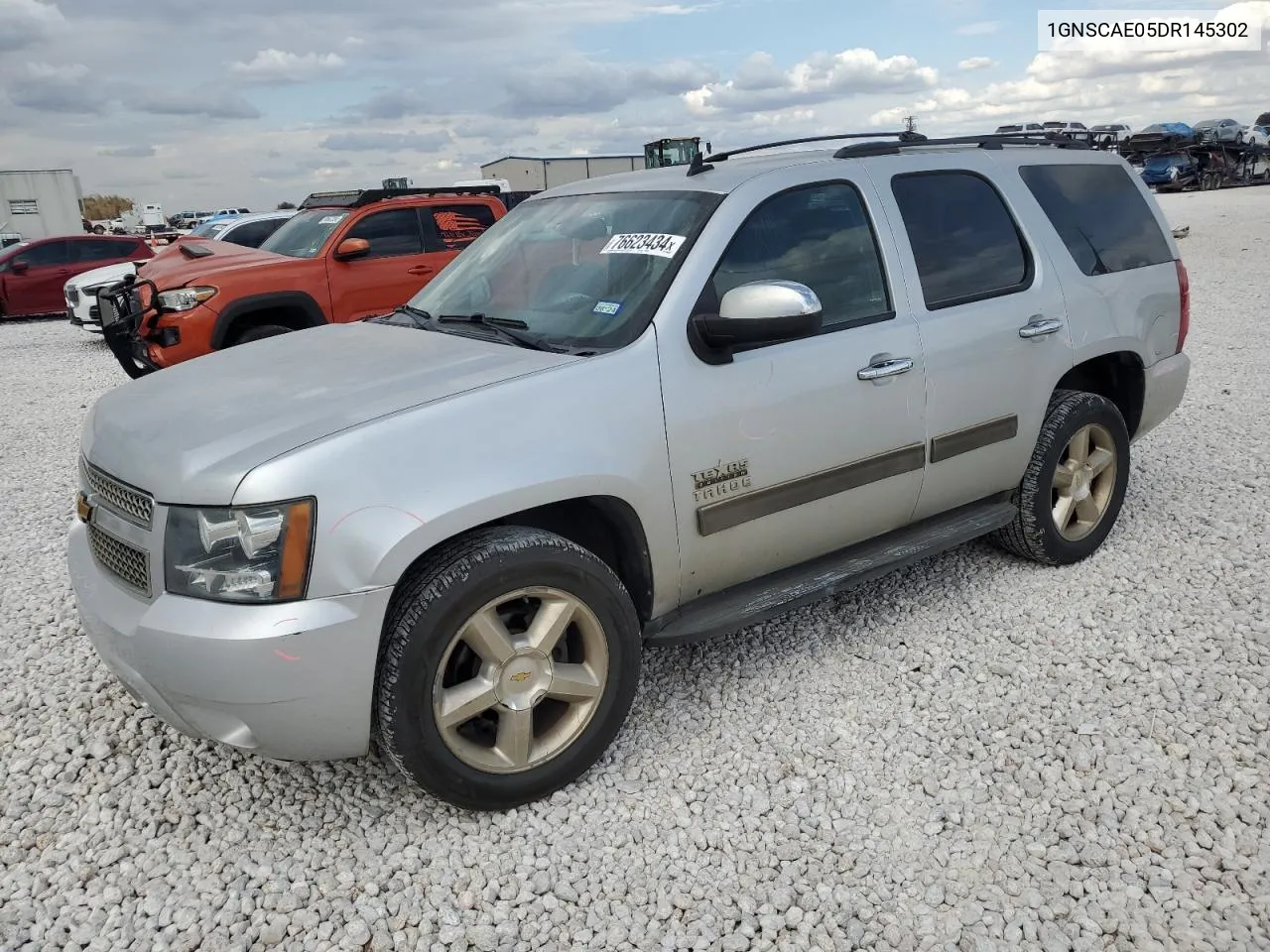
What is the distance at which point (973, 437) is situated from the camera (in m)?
3.86

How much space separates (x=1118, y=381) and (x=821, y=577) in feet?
7.29

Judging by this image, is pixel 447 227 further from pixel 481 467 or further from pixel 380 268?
pixel 481 467

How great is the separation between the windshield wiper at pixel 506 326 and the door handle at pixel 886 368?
112 cm

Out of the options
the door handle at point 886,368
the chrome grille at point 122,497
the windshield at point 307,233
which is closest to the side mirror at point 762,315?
the door handle at point 886,368

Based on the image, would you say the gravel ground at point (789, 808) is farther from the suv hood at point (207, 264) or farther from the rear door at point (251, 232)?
the rear door at point (251, 232)

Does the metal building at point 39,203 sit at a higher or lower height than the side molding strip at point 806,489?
higher

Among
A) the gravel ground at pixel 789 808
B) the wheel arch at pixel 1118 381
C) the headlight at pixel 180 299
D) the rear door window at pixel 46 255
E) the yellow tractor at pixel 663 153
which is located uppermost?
the yellow tractor at pixel 663 153

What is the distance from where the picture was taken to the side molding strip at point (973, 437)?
3.73 meters

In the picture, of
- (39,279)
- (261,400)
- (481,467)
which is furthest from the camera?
(39,279)

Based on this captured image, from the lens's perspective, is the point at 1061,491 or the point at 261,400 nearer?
the point at 261,400

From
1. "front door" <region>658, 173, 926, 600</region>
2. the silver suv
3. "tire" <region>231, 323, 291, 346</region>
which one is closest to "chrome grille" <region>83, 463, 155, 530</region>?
the silver suv

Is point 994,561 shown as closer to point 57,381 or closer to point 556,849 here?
point 556,849

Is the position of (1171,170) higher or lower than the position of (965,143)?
lower

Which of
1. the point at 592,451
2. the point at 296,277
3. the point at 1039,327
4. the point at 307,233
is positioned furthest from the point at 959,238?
the point at 307,233
